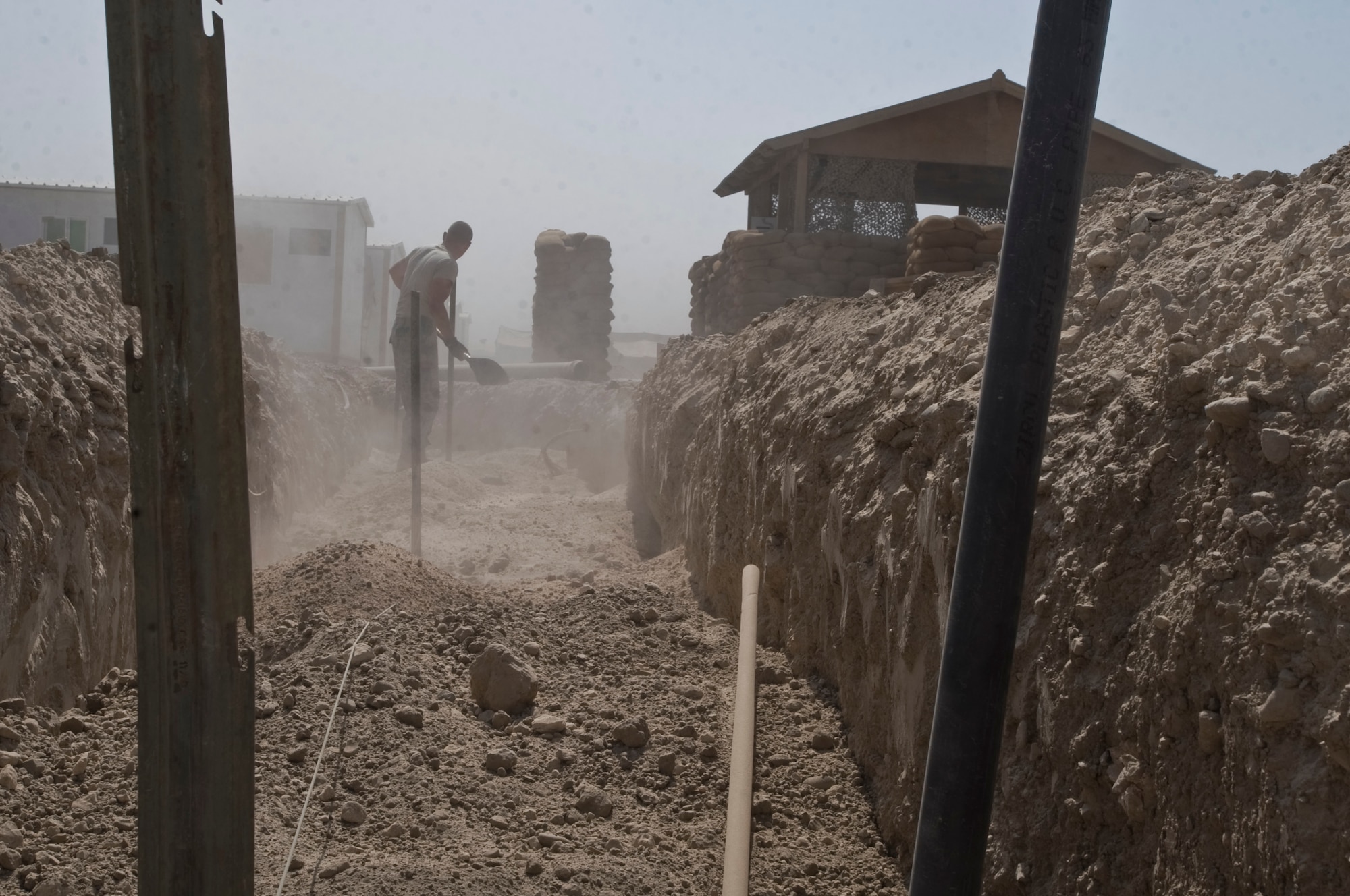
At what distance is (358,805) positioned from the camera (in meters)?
3.15

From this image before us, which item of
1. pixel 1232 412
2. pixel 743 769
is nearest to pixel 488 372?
pixel 743 769

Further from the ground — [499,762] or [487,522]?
[499,762]

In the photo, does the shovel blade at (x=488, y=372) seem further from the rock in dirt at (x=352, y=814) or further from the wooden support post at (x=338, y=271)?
the rock in dirt at (x=352, y=814)

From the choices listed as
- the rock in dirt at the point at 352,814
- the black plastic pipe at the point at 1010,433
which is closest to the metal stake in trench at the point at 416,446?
the rock in dirt at the point at 352,814

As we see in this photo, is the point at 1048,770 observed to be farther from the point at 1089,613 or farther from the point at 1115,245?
the point at 1115,245

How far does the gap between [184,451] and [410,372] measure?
8.82 meters

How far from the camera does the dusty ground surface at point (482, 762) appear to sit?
2830 millimetres

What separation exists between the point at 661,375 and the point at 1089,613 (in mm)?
8629

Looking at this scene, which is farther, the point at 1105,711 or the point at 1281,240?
the point at 1281,240

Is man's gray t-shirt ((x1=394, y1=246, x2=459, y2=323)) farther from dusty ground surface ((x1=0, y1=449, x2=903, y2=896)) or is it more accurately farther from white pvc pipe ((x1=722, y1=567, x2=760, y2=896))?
white pvc pipe ((x1=722, y1=567, x2=760, y2=896))

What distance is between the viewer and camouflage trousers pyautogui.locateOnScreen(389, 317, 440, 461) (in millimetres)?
10206

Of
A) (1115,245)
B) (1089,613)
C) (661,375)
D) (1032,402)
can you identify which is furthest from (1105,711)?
(661,375)

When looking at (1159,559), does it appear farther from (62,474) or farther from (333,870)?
(62,474)

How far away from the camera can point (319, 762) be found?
123 inches
